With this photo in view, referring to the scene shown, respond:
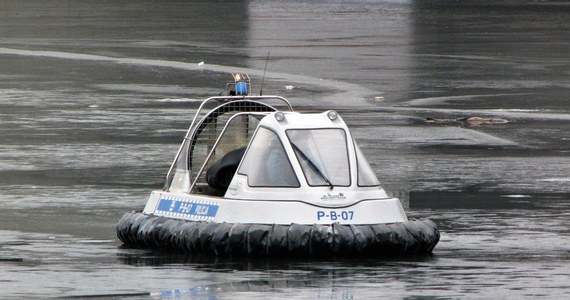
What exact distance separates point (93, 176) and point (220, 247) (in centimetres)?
579

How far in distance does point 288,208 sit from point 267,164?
21.9 inches

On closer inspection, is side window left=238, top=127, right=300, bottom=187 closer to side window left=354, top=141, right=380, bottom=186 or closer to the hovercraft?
the hovercraft

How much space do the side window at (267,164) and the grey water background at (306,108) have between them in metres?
0.65

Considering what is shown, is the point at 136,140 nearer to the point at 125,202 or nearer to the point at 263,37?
the point at 125,202

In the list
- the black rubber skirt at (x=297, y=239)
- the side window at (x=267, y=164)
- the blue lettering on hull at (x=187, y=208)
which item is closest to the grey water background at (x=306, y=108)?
the black rubber skirt at (x=297, y=239)

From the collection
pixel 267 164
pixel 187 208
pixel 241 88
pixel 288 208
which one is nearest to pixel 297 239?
pixel 288 208

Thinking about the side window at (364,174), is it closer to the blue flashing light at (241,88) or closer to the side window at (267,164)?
the side window at (267,164)

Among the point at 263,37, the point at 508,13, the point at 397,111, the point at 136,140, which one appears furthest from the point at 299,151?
the point at 508,13

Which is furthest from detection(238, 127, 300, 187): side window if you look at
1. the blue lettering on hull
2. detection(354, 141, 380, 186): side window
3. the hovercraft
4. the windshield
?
detection(354, 141, 380, 186): side window

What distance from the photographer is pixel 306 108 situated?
2666cm

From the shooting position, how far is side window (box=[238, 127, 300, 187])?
12828mm

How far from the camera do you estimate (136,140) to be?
22.0 meters

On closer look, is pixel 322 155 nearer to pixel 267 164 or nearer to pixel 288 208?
pixel 267 164

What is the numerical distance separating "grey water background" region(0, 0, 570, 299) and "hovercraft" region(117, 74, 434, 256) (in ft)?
0.52
